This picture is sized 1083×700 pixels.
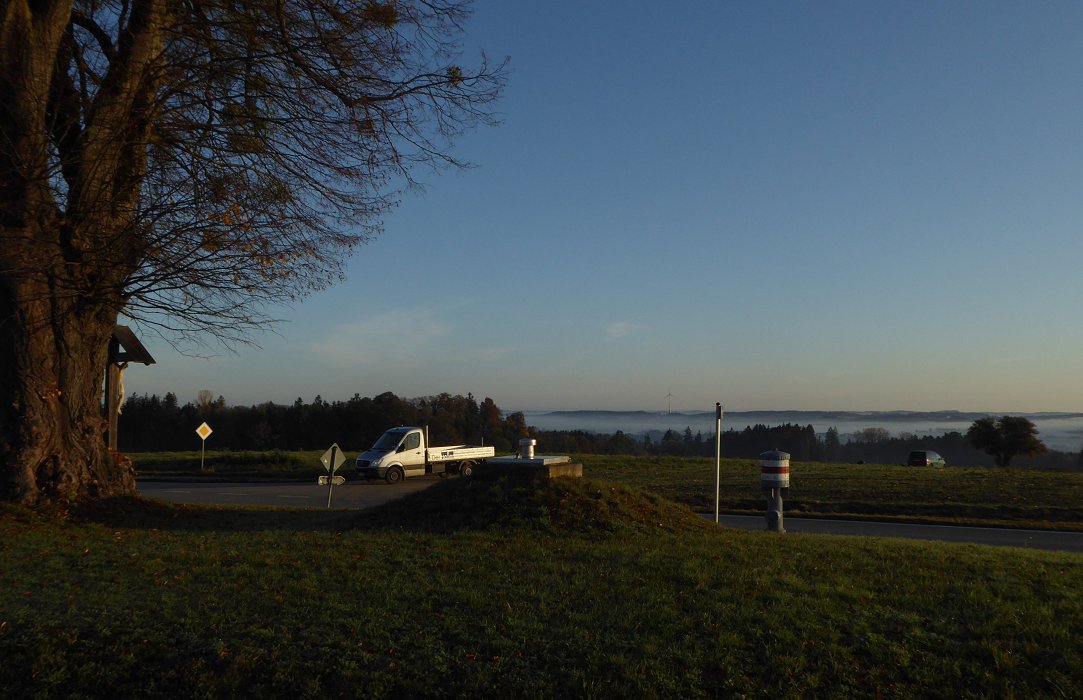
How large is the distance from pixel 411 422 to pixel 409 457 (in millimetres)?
26625

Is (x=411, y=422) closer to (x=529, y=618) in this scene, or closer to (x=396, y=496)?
(x=396, y=496)

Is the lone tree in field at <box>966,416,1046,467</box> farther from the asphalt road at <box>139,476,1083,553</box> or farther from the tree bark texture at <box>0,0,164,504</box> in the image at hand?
the tree bark texture at <box>0,0,164,504</box>

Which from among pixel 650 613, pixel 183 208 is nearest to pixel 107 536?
pixel 183 208

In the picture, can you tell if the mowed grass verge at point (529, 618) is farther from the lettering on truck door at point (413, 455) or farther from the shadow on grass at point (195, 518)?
the lettering on truck door at point (413, 455)

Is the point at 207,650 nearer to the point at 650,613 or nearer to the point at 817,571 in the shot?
the point at 650,613

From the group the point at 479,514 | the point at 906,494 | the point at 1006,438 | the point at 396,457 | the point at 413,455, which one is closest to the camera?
the point at 479,514

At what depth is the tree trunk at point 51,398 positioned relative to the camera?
1170 cm

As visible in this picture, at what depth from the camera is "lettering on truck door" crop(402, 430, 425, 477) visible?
30078mm

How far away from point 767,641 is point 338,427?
59.6 meters

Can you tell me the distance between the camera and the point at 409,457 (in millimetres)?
30156

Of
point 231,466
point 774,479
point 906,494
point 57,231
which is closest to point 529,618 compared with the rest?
point 774,479

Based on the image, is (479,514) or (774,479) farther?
(774,479)

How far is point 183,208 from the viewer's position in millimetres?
10625

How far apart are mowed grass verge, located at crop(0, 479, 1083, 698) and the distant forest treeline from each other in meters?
45.9
